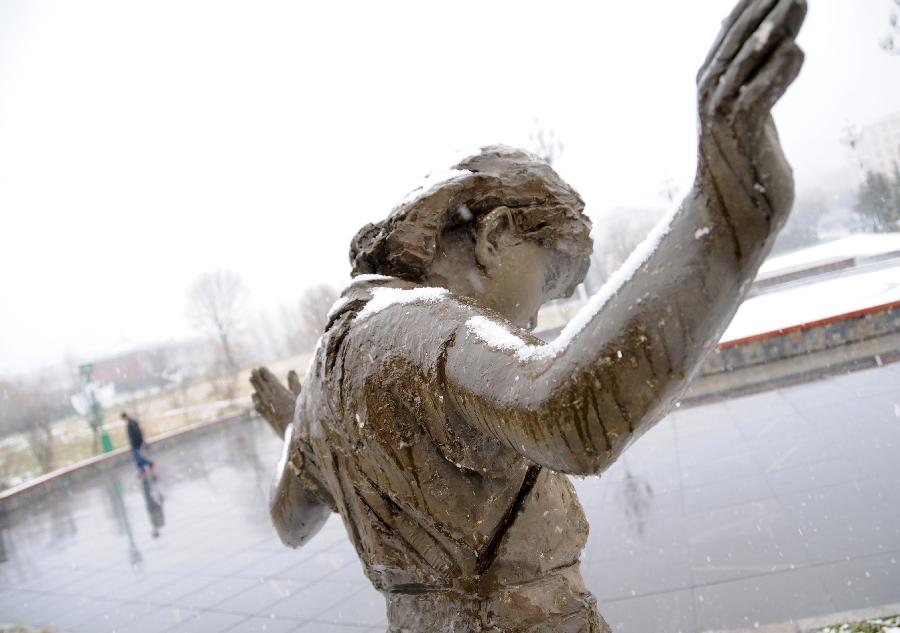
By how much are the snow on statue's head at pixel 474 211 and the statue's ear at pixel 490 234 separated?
11 millimetres

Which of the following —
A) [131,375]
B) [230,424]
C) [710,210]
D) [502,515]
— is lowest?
[131,375]

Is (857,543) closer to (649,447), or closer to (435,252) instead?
(649,447)

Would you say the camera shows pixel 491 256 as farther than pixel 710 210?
Yes

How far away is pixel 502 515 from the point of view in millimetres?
1183

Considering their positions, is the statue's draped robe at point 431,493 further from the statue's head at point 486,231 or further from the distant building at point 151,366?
the distant building at point 151,366

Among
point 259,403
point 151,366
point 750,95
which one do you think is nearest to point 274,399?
point 259,403

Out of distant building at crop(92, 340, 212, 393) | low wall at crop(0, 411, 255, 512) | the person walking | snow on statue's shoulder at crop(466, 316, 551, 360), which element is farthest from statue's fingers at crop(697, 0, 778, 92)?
distant building at crop(92, 340, 212, 393)

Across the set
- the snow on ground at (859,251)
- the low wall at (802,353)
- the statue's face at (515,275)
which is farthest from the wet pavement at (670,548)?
the snow on ground at (859,251)

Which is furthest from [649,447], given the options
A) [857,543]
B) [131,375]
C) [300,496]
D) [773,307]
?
[131,375]

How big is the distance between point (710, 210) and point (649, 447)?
7814 mm

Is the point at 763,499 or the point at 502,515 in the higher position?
the point at 502,515

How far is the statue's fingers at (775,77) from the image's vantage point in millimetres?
631

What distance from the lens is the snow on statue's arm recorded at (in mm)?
650

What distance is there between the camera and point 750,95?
644 mm
